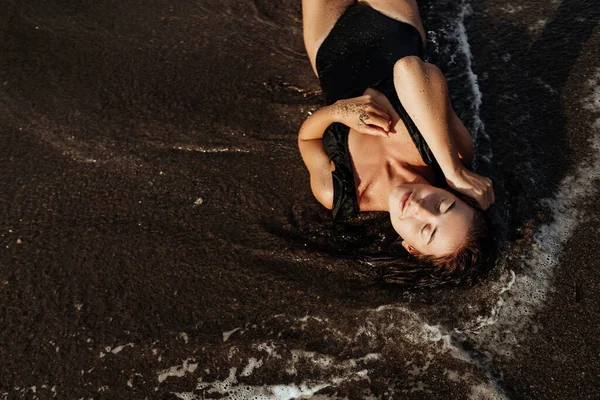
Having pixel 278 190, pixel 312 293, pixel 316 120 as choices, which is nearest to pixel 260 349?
pixel 312 293

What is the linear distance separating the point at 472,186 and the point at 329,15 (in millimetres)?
1723

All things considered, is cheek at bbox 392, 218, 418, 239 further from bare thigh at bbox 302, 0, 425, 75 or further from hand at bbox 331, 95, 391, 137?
bare thigh at bbox 302, 0, 425, 75

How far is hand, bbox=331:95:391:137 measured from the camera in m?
3.27

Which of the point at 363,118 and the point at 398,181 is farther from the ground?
the point at 363,118

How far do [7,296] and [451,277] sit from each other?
2688mm

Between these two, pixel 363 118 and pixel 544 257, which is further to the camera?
pixel 544 257

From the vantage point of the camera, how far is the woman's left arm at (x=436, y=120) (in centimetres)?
324

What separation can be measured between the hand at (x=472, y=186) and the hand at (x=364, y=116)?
0.50 metres

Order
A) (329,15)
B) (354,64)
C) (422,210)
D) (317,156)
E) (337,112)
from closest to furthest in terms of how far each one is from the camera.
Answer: (422,210) → (337,112) → (317,156) → (354,64) → (329,15)

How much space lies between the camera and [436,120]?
10.6ft

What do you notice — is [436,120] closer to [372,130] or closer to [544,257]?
[372,130]

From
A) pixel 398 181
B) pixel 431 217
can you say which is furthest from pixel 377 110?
pixel 431 217

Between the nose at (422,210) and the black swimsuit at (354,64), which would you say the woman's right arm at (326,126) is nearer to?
the black swimsuit at (354,64)

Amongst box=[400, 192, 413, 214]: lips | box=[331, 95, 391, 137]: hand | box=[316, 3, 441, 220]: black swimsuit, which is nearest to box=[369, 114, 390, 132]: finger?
box=[331, 95, 391, 137]: hand
